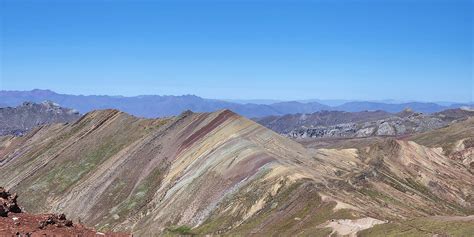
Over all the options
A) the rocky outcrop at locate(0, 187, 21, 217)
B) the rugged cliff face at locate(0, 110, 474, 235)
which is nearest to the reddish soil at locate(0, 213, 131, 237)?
the rocky outcrop at locate(0, 187, 21, 217)

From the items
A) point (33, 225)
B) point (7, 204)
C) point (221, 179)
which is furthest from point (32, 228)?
point (221, 179)

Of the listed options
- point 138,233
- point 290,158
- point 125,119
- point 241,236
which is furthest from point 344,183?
point 125,119

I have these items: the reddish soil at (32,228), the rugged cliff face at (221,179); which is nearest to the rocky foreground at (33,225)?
the reddish soil at (32,228)

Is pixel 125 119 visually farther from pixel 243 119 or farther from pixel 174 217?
pixel 174 217

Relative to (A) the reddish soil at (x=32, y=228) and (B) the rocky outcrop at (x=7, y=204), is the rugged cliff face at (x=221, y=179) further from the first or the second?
(B) the rocky outcrop at (x=7, y=204)

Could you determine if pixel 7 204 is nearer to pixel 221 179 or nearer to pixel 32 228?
pixel 32 228

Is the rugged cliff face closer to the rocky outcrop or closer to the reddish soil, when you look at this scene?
the reddish soil
